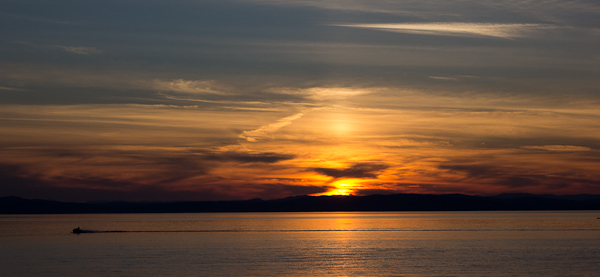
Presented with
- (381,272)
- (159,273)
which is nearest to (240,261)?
(159,273)

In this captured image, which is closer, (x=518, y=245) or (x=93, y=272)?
(x=93, y=272)

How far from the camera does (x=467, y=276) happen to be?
64.1 metres

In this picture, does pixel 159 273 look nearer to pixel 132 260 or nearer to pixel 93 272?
pixel 93 272

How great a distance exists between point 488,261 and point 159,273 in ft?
143

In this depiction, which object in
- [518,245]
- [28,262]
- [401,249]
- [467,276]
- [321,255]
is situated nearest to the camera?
[467,276]

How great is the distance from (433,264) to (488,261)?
9225 millimetres

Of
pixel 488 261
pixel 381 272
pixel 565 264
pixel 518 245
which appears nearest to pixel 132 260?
pixel 381 272

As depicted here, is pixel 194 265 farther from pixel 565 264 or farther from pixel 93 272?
pixel 565 264

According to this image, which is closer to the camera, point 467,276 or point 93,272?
point 467,276

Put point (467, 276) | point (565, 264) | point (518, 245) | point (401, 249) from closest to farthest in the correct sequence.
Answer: point (467, 276) < point (565, 264) < point (401, 249) < point (518, 245)

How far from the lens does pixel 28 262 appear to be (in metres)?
80.2

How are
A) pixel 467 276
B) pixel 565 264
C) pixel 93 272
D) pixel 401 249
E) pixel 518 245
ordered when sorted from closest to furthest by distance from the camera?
pixel 467 276
pixel 93 272
pixel 565 264
pixel 401 249
pixel 518 245

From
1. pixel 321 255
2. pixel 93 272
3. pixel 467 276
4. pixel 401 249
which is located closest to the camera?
pixel 467 276

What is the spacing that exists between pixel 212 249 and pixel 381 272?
43.1 meters
